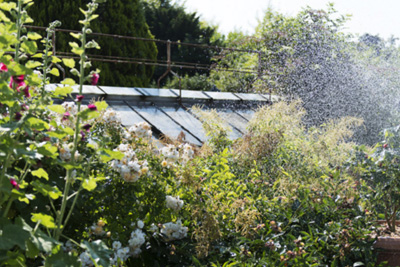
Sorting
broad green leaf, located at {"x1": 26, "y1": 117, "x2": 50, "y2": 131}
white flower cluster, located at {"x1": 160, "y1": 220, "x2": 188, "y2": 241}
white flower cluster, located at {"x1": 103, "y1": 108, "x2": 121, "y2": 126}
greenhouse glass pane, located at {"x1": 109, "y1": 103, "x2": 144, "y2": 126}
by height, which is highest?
broad green leaf, located at {"x1": 26, "y1": 117, "x2": 50, "y2": 131}

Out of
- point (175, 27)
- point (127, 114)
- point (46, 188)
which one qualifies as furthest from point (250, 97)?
point (175, 27)

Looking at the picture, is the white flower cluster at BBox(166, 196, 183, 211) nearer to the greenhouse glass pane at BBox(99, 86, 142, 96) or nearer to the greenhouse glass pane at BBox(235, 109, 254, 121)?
the greenhouse glass pane at BBox(99, 86, 142, 96)

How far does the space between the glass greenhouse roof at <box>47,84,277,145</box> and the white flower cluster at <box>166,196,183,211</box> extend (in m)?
2.24

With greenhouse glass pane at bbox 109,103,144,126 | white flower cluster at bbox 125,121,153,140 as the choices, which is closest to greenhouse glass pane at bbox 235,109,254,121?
greenhouse glass pane at bbox 109,103,144,126

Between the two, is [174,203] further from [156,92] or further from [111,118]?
[156,92]

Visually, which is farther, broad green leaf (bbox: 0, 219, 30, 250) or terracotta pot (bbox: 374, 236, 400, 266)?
terracotta pot (bbox: 374, 236, 400, 266)

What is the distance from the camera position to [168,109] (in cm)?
543

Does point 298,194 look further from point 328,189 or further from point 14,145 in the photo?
point 14,145

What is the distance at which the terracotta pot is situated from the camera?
98.7 inches

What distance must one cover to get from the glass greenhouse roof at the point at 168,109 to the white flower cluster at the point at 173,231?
2.27 metres

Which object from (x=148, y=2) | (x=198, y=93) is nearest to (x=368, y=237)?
(x=198, y=93)

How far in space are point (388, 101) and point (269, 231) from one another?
5.91 metres

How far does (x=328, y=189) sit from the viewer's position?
279 centimetres

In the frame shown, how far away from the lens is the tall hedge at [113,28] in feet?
31.1
